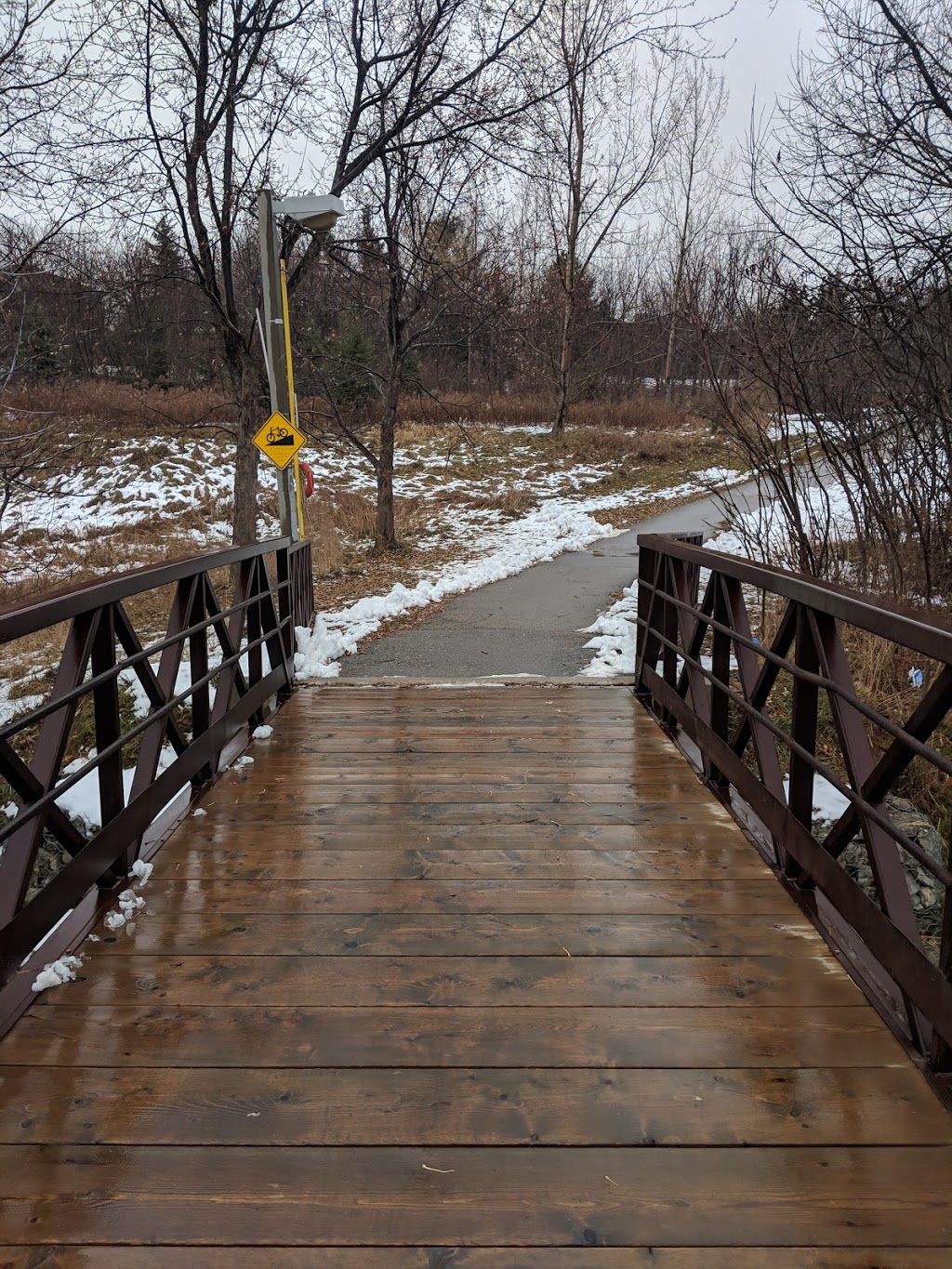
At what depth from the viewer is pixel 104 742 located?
2941 mm

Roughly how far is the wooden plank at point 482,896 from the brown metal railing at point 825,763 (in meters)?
0.22

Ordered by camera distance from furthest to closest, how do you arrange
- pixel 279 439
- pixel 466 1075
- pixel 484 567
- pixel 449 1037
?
pixel 484 567 < pixel 279 439 < pixel 449 1037 < pixel 466 1075

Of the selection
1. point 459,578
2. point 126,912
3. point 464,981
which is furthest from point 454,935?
point 459,578

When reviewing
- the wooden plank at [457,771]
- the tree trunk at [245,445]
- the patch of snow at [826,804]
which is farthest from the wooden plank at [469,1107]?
the tree trunk at [245,445]

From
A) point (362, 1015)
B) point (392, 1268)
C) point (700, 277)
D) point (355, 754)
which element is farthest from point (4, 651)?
point (392, 1268)

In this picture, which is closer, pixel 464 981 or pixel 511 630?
pixel 464 981

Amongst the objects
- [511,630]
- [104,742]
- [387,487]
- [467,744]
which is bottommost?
[511,630]

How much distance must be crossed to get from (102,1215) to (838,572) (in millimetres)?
7074

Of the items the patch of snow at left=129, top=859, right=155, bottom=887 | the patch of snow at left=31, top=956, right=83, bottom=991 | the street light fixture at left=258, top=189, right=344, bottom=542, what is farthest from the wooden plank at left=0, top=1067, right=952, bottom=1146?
the street light fixture at left=258, top=189, right=344, bottom=542

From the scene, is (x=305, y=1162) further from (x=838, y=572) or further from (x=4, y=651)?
(x=4, y=651)

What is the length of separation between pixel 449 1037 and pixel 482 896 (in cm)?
77

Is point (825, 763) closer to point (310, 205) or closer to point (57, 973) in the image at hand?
point (57, 973)

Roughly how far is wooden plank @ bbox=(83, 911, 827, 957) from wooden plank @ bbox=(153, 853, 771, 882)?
290 mm

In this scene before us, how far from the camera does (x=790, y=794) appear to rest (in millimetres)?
3033
